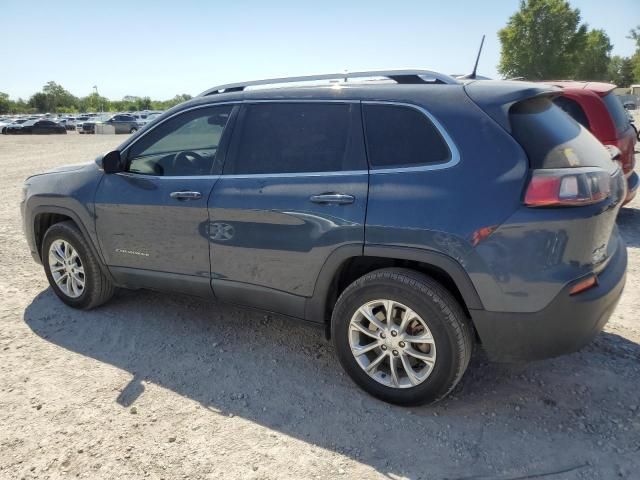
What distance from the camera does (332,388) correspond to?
10.6 ft

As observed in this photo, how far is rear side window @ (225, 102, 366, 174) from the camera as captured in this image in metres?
3.04

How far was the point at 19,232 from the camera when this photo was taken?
7.15 m

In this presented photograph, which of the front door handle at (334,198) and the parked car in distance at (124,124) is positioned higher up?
the front door handle at (334,198)

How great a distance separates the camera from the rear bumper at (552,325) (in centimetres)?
256

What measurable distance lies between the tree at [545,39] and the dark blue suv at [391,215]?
61.3 m

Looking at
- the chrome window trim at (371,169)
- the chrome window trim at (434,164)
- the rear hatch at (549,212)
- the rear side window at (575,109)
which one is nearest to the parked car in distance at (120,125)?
the rear side window at (575,109)

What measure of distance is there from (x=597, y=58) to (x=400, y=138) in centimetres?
8743

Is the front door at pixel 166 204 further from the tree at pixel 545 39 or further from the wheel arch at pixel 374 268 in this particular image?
the tree at pixel 545 39

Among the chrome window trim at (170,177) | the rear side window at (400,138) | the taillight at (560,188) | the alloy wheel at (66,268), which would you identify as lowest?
the alloy wheel at (66,268)

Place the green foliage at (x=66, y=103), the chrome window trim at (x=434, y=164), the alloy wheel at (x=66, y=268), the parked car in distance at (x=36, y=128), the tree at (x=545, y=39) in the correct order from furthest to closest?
the green foliage at (x=66, y=103) → the tree at (x=545, y=39) → the parked car in distance at (x=36, y=128) → the alloy wheel at (x=66, y=268) → the chrome window trim at (x=434, y=164)

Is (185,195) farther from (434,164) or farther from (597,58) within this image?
(597,58)

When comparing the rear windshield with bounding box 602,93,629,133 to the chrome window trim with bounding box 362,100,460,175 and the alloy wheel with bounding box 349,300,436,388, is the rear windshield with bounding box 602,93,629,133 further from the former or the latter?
the alloy wheel with bounding box 349,300,436,388

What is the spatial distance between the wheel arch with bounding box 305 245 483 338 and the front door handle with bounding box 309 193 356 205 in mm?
255

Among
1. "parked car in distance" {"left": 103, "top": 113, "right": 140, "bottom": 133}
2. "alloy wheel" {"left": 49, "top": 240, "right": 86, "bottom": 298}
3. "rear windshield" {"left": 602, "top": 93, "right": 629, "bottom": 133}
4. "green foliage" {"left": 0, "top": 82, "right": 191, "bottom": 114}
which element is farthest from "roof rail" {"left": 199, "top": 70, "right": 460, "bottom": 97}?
"green foliage" {"left": 0, "top": 82, "right": 191, "bottom": 114}
